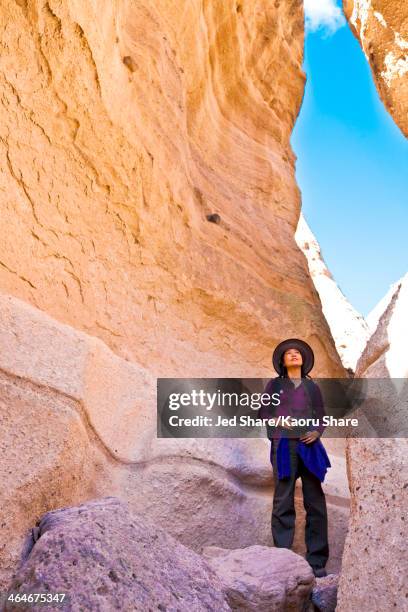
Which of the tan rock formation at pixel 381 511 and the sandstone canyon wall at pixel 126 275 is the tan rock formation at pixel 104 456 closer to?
the sandstone canyon wall at pixel 126 275

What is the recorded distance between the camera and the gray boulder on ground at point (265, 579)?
2.72 metres

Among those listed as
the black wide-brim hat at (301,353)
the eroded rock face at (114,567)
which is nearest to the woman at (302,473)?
the black wide-brim hat at (301,353)

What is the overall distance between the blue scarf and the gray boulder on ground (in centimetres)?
78

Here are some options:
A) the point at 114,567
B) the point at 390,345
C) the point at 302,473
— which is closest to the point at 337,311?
the point at 302,473

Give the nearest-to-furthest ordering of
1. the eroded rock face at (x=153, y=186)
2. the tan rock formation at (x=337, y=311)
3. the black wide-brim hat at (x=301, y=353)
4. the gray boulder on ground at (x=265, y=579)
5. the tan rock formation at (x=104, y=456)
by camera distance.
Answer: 1. the gray boulder on ground at (x=265, y=579)
2. the tan rock formation at (x=104, y=456)
3. the eroded rock face at (x=153, y=186)
4. the black wide-brim hat at (x=301, y=353)
5. the tan rock formation at (x=337, y=311)

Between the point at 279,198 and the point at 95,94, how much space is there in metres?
3.98

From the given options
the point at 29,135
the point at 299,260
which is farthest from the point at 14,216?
the point at 299,260

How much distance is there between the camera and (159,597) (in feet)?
7.25

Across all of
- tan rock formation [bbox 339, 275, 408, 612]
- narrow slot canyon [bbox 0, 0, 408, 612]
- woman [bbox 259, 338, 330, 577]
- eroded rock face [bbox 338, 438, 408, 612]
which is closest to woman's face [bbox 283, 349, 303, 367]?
woman [bbox 259, 338, 330, 577]

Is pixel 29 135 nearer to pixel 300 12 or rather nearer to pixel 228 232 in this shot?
pixel 228 232

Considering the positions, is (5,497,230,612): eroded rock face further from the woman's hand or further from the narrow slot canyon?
the woman's hand

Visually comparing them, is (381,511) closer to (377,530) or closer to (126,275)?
(377,530)

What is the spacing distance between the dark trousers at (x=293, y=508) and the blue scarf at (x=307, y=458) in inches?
1.4

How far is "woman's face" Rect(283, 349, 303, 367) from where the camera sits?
4.33 meters
